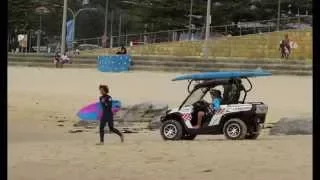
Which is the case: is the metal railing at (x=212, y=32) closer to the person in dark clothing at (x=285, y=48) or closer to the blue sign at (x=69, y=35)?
the blue sign at (x=69, y=35)

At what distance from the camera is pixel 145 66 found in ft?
111

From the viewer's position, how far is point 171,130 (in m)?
11.8

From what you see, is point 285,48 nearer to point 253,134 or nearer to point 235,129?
point 253,134

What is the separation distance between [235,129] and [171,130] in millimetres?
1133

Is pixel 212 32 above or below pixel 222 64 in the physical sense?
above

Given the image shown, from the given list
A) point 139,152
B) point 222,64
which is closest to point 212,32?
point 222,64

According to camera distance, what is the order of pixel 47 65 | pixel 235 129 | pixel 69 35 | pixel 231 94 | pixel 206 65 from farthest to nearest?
pixel 69 35, pixel 47 65, pixel 206 65, pixel 231 94, pixel 235 129

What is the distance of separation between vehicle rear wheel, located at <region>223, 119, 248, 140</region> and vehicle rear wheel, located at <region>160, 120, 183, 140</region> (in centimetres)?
78

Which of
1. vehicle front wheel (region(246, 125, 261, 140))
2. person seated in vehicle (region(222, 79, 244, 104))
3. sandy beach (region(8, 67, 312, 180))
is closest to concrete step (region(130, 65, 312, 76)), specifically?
sandy beach (region(8, 67, 312, 180))

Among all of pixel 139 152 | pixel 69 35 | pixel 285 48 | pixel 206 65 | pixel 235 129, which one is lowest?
pixel 139 152

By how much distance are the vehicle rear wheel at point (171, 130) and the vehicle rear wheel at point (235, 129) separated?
2.56ft
